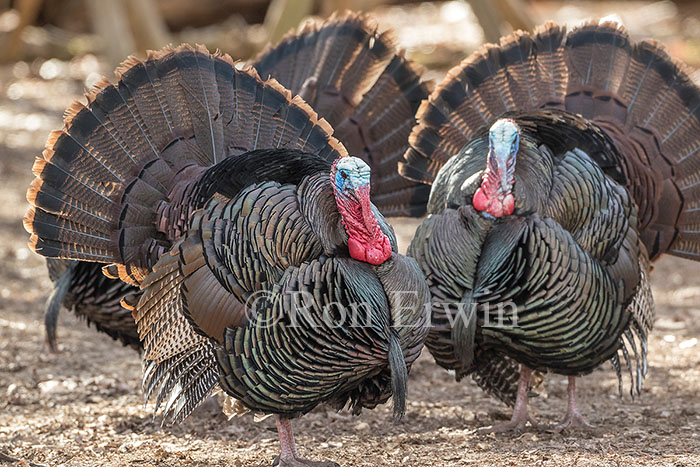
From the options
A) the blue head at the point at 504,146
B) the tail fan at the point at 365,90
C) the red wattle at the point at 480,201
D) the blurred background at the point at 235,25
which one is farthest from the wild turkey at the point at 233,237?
the blurred background at the point at 235,25

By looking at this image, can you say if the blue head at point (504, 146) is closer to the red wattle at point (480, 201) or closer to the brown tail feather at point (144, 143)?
the red wattle at point (480, 201)

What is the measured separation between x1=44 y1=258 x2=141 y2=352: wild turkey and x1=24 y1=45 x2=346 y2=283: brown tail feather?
586 mm

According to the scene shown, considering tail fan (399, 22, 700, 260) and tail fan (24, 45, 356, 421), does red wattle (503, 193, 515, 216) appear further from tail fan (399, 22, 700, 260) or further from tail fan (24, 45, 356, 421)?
tail fan (399, 22, 700, 260)

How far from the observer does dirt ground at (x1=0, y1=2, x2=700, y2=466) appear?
13.3 feet

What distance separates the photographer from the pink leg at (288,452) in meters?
3.92

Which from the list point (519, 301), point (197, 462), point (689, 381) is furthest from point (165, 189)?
point (689, 381)

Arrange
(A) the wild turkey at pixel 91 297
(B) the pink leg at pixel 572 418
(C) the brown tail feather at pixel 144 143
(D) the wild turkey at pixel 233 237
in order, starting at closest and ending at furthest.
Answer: (D) the wild turkey at pixel 233 237, (C) the brown tail feather at pixel 144 143, (B) the pink leg at pixel 572 418, (A) the wild turkey at pixel 91 297

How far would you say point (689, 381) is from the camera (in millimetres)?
A: 5098

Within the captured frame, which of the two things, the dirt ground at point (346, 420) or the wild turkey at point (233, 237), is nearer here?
the wild turkey at point (233, 237)

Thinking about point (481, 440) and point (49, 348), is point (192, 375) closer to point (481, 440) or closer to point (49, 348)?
point (481, 440)

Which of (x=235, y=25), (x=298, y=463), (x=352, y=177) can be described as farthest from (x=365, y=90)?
(x=235, y=25)

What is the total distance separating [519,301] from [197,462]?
5.23 feet

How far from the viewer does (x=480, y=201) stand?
13.4 feet

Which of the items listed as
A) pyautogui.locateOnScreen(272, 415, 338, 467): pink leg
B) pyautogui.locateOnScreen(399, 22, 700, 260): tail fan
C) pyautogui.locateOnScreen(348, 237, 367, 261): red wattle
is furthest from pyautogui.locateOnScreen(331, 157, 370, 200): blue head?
pyautogui.locateOnScreen(399, 22, 700, 260): tail fan
